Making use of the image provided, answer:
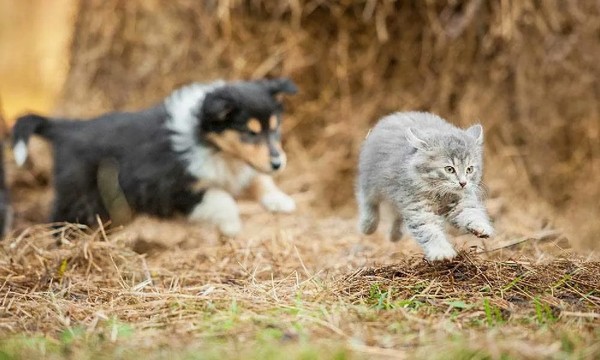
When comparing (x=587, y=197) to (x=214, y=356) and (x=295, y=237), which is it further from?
(x=214, y=356)

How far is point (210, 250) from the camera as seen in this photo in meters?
5.88

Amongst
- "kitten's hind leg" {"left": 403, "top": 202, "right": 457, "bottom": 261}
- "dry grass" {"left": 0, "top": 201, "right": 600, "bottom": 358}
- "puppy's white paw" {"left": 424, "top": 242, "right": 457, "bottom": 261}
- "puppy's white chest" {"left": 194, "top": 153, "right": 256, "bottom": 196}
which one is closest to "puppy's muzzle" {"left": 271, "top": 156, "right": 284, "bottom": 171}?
"puppy's white chest" {"left": 194, "top": 153, "right": 256, "bottom": 196}

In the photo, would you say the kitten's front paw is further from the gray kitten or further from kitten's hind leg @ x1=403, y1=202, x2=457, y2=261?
kitten's hind leg @ x1=403, y1=202, x2=457, y2=261

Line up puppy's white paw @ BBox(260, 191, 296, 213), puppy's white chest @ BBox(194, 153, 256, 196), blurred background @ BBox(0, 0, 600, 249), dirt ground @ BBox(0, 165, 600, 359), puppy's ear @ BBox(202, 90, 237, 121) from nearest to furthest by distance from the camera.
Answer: dirt ground @ BBox(0, 165, 600, 359) → puppy's ear @ BBox(202, 90, 237, 121) → puppy's white chest @ BBox(194, 153, 256, 196) → puppy's white paw @ BBox(260, 191, 296, 213) → blurred background @ BBox(0, 0, 600, 249)

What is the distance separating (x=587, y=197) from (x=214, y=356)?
5.69 metres

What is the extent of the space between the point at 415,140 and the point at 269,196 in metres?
2.87

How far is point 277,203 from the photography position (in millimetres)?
6910

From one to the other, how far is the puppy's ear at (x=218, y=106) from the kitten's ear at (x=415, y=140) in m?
2.38

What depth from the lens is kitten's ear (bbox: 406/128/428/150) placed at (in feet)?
14.0

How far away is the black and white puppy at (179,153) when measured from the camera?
6496mm

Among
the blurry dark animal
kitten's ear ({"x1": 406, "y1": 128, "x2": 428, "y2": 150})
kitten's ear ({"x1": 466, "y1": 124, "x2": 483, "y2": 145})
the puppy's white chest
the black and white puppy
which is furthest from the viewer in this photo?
the blurry dark animal

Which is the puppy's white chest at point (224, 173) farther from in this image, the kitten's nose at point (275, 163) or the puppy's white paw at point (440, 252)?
the puppy's white paw at point (440, 252)

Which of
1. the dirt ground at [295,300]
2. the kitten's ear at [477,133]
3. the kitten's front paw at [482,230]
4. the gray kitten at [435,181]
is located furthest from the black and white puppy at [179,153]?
the kitten's front paw at [482,230]

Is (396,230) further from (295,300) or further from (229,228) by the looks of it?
(229,228)
